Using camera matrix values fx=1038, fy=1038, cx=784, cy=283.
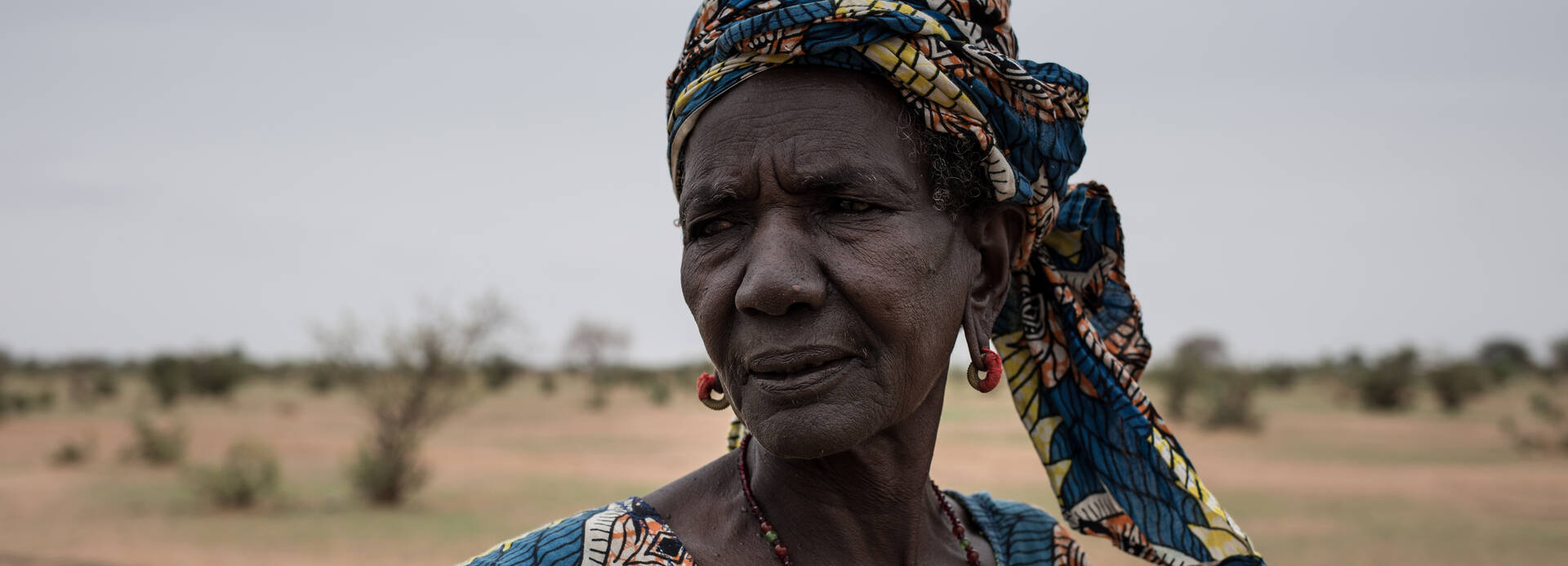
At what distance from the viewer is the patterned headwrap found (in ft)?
6.31

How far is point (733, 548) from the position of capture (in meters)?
2.08

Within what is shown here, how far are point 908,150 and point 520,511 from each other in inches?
577

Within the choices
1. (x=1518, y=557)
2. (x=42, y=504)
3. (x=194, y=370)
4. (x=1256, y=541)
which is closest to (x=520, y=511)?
(x=42, y=504)

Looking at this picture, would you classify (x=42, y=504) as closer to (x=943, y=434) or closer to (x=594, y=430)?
(x=594, y=430)

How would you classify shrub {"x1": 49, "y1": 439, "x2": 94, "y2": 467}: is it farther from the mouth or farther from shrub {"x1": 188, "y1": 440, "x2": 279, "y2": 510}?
the mouth

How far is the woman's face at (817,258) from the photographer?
6.03 ft

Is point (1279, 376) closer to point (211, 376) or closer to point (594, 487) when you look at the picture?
point (594, 487)

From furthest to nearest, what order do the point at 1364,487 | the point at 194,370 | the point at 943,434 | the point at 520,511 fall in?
the point at 194,370 → the point at 943,434 → the point at 1364,487 → the point at 520,511

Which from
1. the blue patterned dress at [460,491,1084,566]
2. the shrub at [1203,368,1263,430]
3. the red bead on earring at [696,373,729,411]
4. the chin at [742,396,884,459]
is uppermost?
the shrub at [1203,368,1263,430]

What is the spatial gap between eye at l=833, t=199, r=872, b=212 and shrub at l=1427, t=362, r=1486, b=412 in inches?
1385

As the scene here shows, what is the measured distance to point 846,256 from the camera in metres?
1.87

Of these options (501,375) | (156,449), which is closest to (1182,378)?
(156,449)

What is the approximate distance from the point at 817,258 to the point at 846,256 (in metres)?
0.05

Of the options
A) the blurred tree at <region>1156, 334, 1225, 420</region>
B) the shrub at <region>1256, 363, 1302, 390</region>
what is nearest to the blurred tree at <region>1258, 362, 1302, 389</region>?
the shrub at <region>1256, 363, 1302, 390</region>
